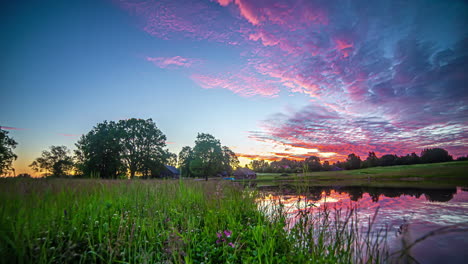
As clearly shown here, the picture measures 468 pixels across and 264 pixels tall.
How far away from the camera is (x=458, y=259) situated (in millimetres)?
5242

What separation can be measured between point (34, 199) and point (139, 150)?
42959mm

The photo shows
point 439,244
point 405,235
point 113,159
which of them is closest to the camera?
point 405,235

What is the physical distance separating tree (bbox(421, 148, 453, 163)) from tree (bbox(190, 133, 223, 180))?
53.2 meters

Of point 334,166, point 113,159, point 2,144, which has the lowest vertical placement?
point 334,166

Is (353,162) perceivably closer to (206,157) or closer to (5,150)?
(206,157)

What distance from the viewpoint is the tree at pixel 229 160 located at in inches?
2192

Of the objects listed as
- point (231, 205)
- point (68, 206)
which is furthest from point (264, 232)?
point (68, 206)

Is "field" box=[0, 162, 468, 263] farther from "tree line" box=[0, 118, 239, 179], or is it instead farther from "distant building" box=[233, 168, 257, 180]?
"distant building" box=[233, 168, 257, 180]

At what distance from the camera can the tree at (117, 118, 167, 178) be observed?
41438 mm

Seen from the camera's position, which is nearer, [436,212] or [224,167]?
[436,212]

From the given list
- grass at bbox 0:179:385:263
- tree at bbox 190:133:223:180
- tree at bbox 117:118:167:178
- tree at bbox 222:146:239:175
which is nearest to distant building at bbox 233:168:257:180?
tree at bbox 222:146:239:175

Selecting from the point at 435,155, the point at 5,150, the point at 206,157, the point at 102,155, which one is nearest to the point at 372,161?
the point at 435,155

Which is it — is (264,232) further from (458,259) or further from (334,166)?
(334,166)

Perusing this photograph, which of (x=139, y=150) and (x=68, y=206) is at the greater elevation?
(x=139, y=150)
